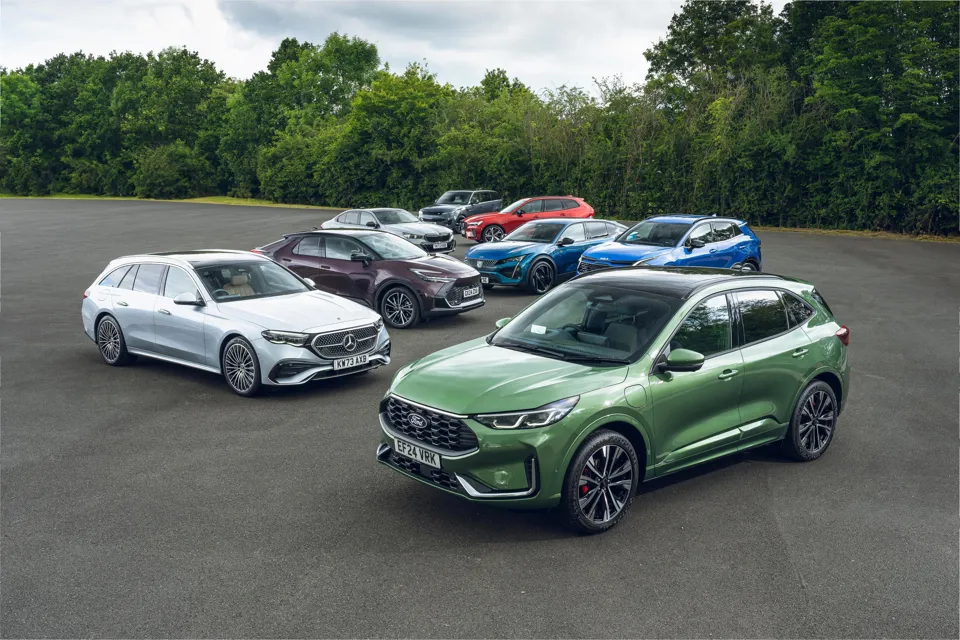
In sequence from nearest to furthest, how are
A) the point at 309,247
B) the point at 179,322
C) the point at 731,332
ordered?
1. the point at 731,332
2. the point at 179,322
3. the point at 309,247

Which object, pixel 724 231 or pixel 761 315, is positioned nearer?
pixel 761 315

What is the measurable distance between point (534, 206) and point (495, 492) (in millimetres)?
23317

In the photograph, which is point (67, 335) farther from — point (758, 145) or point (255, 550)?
point (758, 145)

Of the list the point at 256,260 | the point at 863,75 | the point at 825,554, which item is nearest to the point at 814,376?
the point at 825,554

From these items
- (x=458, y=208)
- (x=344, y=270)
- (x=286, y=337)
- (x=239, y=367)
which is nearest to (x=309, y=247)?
(x=344, y=270)

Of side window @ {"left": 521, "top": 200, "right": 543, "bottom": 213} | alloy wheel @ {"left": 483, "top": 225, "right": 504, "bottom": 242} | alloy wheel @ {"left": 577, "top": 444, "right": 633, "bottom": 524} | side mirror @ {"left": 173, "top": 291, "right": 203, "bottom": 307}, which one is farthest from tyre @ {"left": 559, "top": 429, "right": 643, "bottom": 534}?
side window @ {"left": 521, "top": 200, "right": 543, "bottom": 213}

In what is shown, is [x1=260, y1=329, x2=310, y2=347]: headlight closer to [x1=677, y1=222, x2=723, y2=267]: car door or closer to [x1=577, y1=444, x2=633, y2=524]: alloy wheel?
[x1=577, y1=444, x2=633, y2=524]: alloy wheel

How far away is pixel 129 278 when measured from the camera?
10.9 m

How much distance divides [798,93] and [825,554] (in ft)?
113

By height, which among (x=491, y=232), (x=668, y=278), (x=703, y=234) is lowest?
(x=491, y=232)

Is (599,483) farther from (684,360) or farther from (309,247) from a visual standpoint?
(309,247)

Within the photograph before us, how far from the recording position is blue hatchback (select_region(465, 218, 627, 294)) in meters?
17.3

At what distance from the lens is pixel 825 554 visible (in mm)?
5238

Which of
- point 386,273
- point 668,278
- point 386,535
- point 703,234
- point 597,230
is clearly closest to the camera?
point 386,535
